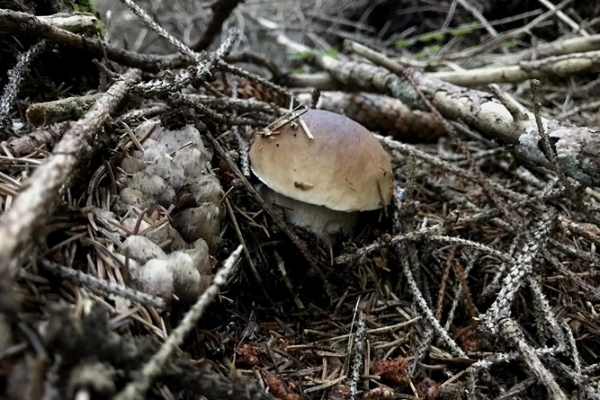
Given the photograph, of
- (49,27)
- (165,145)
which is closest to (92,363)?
(165,145)

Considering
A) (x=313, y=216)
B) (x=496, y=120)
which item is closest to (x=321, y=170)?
(x=313, y=216)

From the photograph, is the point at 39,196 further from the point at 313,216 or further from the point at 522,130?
the point at 522,130

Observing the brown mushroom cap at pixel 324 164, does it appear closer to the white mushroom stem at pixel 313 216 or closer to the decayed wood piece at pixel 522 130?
the white mushroom stem at pixel 313 216

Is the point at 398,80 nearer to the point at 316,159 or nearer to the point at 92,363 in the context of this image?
the point at 316,159

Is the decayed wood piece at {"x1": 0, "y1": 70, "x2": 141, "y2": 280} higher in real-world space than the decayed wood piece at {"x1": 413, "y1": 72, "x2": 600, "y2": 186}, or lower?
lower

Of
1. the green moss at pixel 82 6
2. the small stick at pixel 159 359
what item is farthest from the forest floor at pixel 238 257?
the green moss at pixel 82 6

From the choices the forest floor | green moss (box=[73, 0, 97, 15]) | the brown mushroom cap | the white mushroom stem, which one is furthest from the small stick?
green moss (box=[73, 0, 97, 15])

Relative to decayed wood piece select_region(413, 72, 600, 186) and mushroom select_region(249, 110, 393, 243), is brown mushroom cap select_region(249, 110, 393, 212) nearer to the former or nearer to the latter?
mushroom select_region(249, 110, 393, 243)
